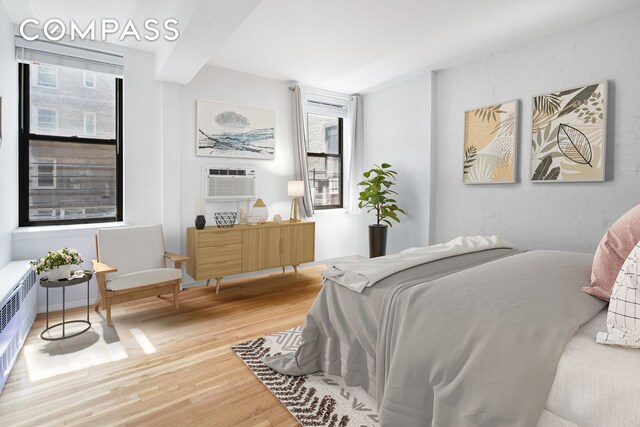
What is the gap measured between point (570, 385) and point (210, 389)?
73.8 inches

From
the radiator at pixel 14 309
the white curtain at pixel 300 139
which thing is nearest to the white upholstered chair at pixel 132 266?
the radiator at pixel 14 309

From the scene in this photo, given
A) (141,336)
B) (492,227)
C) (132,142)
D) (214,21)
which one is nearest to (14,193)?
(132,142)

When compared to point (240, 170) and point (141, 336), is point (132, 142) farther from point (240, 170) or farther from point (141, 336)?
point (141, 336)

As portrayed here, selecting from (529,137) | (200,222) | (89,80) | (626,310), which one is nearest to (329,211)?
(200,222)

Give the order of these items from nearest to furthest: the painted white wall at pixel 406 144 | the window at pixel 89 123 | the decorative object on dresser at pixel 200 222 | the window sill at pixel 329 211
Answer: the window at pixel 89 123
the decorative object on dresser at pixel 200 222
the painted white wall at pixel 406 144
the window sill at pixel 329 211

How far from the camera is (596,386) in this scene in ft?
3.56

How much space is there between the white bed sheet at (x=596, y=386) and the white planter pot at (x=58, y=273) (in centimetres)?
324

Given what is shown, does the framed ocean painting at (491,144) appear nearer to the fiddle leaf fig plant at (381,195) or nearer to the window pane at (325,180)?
the fiddle leaf fig plant at (381,195)

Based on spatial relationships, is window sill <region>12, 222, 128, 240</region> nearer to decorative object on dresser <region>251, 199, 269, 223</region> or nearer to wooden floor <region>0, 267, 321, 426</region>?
wooden floor <region>0, 267, 321, 426</region>

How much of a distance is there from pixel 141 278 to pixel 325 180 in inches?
128

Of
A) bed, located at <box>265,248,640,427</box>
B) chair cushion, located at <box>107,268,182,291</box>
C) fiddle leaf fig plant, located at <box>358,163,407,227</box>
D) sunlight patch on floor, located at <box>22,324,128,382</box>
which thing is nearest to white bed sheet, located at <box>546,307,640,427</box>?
bed, located at <box>265,248,640,427</box>

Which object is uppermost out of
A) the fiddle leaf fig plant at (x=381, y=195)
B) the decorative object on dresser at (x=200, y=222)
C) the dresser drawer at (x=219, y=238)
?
the fiddle leaf fig plant at (x=381, y=195)

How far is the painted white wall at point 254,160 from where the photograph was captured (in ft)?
14.0

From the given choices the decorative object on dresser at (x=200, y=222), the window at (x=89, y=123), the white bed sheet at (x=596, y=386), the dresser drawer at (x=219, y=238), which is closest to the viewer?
the white bed sheet at (x=596, y=386)
